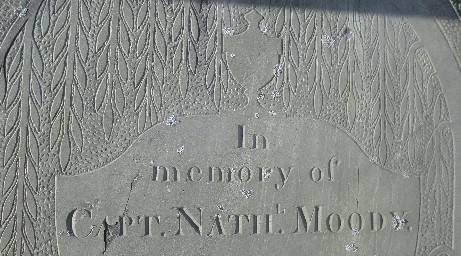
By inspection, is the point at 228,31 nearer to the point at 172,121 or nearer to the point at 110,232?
the point at 172,121

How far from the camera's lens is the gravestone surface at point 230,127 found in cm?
268

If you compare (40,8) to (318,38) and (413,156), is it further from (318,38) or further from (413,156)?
(413,156)

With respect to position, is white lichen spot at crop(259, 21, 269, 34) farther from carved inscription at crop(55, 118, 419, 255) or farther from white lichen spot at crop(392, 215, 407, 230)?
white lichen spot at crop(392, 215, 407, 230)

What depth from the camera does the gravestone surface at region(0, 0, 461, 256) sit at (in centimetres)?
268

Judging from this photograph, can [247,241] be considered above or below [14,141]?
below

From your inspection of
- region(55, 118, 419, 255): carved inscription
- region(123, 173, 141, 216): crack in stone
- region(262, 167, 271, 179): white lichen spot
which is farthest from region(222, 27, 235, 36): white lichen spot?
region(123, 173, 141, 216): crack in stone

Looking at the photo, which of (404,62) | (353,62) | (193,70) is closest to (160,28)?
Answer: (193,70)

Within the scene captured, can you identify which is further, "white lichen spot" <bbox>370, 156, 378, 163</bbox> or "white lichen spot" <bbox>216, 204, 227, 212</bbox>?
"white lichen spot" <bbox>370, 156, 378, 163</bbox>

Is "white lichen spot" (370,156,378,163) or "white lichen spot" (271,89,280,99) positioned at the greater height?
"white lichen spot" (271,89,280,99)

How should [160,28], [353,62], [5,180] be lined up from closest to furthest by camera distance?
[5,180] → [160,28] → [353,62]

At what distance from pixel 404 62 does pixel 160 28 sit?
4.62 ft

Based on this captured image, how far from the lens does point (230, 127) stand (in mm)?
2836

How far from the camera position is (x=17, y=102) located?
2.66m

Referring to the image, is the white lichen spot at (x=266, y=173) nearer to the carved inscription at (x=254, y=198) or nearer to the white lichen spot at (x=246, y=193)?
the carved inscription at (x=254, y=198)
